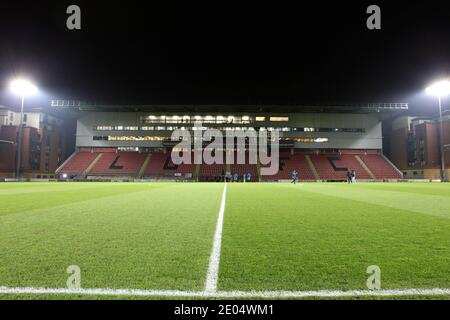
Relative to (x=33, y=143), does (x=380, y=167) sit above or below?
below

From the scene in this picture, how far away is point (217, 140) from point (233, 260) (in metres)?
49.3

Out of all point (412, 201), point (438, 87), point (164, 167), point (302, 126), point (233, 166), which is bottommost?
point (412, 201)

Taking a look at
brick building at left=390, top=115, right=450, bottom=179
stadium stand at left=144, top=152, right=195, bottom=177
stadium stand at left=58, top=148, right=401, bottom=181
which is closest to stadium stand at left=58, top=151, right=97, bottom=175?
stadium stand at left=58, top=148, right=401, bottom=181

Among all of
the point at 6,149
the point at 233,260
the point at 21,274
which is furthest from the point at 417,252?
the point at 6,149

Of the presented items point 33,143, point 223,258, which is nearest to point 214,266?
point 223,258

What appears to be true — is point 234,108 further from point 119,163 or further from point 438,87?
point 438,87

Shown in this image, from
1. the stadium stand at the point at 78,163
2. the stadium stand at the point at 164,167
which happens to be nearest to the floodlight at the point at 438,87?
the stadium stand at the point at 164,167

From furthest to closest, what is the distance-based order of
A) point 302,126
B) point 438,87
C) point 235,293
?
point 302,126, point 438,87, point 235,293

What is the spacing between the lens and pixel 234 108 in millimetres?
53094

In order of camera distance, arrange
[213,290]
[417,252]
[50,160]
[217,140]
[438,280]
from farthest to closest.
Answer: [50,160]
[217,140]
[417,252]
[438,280]
[213,290]

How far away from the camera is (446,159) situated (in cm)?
4959

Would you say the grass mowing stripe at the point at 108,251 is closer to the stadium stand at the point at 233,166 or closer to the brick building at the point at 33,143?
the stadium stand at the point at 233,166

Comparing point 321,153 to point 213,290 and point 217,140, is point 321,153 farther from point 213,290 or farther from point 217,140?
point 213,290

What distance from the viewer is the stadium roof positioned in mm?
49438
